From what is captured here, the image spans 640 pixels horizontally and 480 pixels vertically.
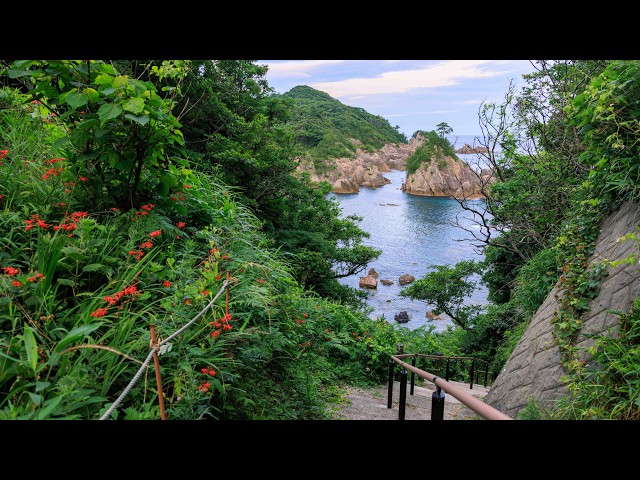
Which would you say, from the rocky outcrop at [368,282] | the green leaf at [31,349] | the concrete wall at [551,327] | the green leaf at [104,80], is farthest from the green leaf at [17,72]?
the rocky outcrop at [368,282]

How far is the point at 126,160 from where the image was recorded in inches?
111

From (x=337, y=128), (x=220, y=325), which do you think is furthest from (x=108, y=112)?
(x=337, y=128)

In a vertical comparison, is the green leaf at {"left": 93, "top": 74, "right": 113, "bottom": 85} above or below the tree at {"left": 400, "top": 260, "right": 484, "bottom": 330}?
above

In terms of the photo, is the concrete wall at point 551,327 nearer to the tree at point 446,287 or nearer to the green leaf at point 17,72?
the green leaf at point 17,72

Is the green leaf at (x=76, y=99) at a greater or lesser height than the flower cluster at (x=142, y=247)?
greater

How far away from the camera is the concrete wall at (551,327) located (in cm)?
298

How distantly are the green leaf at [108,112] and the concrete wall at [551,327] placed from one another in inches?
144

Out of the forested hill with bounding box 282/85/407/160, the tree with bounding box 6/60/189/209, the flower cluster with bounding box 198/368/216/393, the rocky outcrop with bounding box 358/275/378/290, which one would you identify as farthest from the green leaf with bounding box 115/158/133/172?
the forested hill with bounding box 282/85/407/160

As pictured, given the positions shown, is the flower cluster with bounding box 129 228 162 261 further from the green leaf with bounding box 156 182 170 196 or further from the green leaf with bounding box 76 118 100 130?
the green leaf with bounding box 76 118 100 130

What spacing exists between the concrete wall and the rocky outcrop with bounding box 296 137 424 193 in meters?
38.9

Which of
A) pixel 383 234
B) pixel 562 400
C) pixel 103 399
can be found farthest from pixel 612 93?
pixel 383 234

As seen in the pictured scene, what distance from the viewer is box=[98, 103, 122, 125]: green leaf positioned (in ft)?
8.05
